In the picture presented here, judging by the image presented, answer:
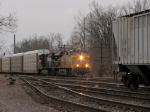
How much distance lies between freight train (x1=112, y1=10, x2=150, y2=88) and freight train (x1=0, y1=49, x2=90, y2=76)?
640 inches

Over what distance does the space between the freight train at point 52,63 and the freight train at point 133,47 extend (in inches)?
640

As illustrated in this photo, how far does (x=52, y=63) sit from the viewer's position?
33625 millimetres

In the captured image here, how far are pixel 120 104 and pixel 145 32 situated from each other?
3694 mm

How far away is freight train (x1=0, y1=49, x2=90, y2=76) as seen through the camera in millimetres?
30000

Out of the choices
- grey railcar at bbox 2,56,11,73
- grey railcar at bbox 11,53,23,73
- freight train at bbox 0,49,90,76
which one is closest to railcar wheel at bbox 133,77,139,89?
freight train at bbox 0,49,90,76

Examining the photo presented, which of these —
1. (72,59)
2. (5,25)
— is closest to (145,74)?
(5,25)

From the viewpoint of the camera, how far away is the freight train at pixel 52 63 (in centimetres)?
3000

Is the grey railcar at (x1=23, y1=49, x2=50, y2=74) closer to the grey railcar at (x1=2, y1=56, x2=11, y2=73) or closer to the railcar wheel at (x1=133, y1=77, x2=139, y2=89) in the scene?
the grey railcar at (x1=2, y1=56, x2=11, y2=73)

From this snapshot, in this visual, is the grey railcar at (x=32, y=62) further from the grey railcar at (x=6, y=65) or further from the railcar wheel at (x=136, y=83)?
the railcar wheel at (x=136, y=83)

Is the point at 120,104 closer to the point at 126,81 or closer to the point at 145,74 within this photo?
the point at 145,74

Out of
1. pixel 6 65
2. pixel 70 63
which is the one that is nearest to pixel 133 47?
pixel 70 63

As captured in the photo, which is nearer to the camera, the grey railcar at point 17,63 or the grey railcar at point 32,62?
the grey railcar at point 32,62

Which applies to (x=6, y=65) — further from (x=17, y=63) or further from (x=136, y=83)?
(x=136, y=83)

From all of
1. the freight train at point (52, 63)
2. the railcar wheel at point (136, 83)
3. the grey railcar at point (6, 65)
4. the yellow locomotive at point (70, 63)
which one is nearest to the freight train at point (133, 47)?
the railcar wheel at point (136, 83)
